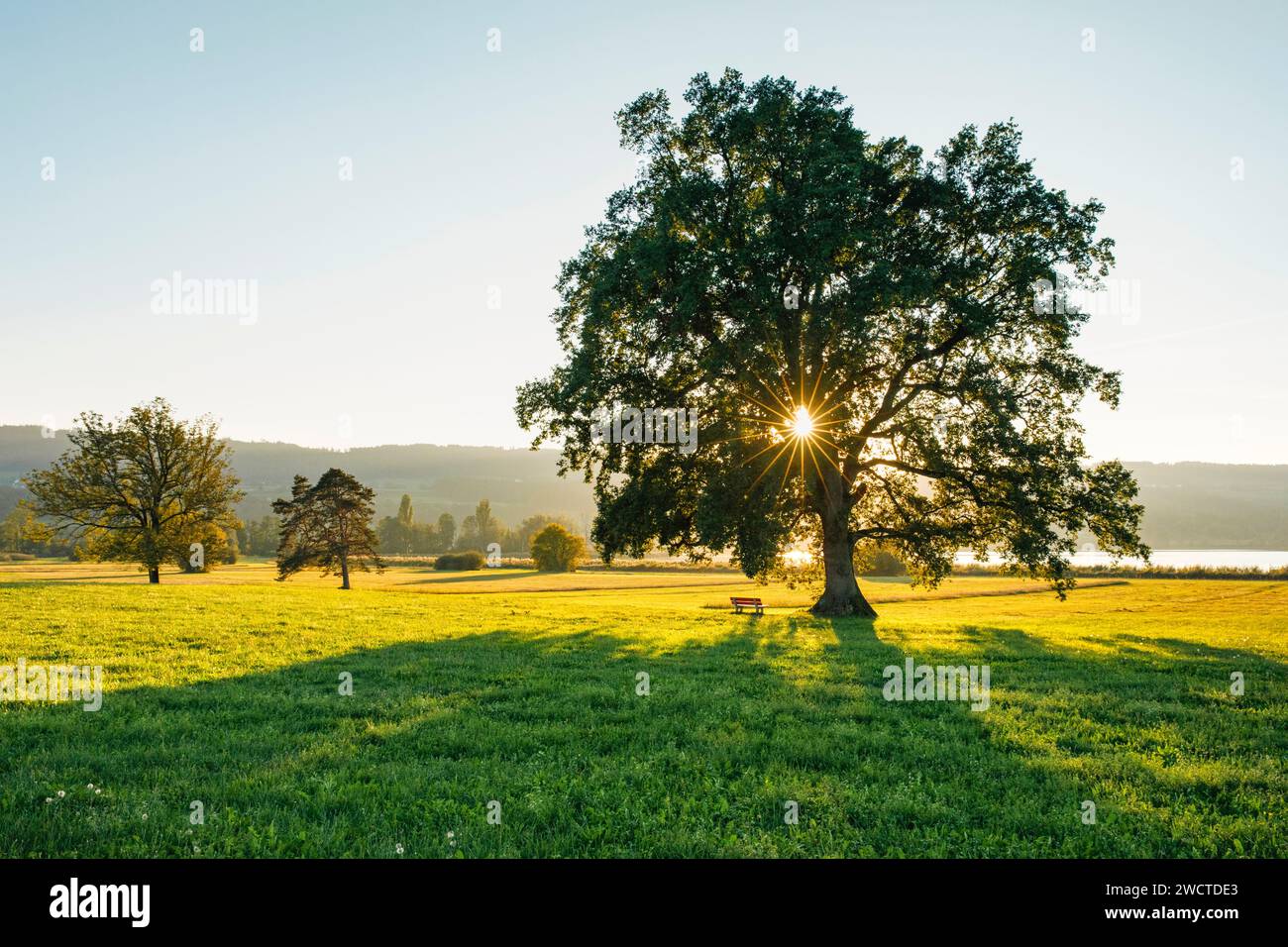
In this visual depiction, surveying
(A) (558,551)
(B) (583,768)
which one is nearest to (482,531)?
(A) (558,551)

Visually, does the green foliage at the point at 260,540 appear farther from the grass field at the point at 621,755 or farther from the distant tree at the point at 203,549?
the grass field at the point at 621,755

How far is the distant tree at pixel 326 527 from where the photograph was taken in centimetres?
6481

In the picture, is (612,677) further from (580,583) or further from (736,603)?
(580,583)

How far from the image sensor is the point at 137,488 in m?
48.9

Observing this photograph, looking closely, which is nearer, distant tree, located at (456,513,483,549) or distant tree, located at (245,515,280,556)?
distant tree, located at (245,515,280,556)

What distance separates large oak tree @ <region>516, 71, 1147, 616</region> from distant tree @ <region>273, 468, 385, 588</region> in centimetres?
4703

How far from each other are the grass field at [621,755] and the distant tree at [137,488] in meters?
38.7

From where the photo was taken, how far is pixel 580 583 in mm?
79375

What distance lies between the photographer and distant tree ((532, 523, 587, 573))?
353ft

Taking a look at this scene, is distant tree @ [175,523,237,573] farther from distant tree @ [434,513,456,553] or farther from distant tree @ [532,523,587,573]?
distant tree @ [434,513,456,553]

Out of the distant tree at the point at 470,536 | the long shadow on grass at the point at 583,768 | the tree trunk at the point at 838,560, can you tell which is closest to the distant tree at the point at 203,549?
the long shadow on grass at the point at 583,768

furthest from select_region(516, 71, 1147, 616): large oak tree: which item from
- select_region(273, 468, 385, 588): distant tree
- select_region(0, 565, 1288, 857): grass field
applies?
select_region(273, 468, 385, 588): distant tree
